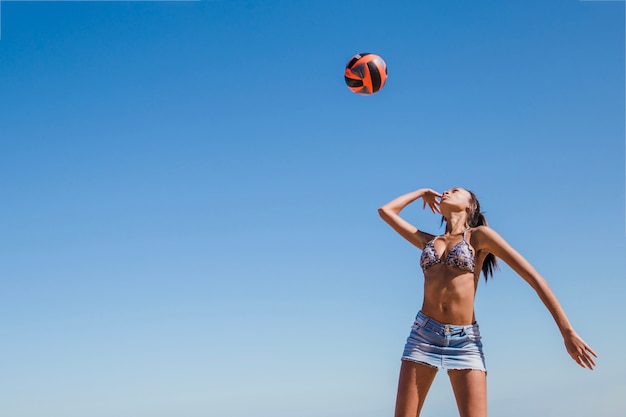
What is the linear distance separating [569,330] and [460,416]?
1.32 m

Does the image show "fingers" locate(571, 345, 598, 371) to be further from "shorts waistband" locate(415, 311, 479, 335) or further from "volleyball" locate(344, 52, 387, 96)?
"volleyball" locate(344, 52, 387, 96)

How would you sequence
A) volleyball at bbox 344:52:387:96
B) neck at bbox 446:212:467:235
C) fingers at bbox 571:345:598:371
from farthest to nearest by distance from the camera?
volleyball at bbox 344:52:387:96 < neck at bbox 446:212:467:235 < fingers at bbox 571:345:598:371

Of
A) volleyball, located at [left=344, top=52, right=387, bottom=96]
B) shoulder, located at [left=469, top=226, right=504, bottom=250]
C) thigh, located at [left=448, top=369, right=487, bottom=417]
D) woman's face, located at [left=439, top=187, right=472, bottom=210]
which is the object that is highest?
volleyball, located at [left=344, top=52, right=387, bottom=96]

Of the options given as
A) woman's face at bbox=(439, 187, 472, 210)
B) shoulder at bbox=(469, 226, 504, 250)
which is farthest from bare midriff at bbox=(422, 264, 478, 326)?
woman's face at bbox=(439, 187, 472, 210)

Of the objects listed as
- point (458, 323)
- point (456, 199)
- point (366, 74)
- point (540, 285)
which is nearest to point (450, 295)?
point (458, 323)

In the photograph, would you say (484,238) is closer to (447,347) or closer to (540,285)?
(540,285)

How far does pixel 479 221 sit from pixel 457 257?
2.72 feet

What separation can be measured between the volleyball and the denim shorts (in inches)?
181

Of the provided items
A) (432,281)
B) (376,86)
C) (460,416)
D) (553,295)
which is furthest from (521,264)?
(376,86)

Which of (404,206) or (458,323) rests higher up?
(404,206)

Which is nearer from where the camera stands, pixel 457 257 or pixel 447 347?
pixel 447 347

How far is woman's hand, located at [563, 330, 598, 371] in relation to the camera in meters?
6.73

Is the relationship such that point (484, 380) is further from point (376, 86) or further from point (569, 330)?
point (376, 86)

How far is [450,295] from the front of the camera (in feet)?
24.2
